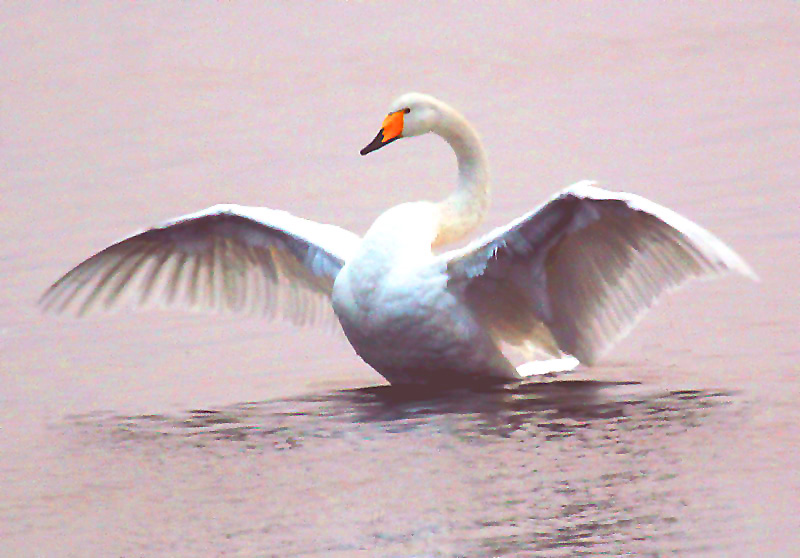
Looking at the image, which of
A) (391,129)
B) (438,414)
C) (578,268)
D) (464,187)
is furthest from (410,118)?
(438,414)

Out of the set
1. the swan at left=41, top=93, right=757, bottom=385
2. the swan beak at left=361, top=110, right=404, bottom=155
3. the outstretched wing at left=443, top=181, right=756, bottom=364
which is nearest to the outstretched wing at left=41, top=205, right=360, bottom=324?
the swan at left=41, top=93, right=757, bottom=385

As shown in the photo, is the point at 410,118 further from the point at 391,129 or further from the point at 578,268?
the point at 578,268

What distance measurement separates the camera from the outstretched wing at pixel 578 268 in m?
9.48

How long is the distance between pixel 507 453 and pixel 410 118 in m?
3.09

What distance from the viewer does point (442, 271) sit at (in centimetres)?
1024

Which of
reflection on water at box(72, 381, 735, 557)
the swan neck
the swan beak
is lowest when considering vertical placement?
reflection on water at box(72, 381, 735, 557)

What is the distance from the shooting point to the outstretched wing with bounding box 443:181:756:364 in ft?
31.1

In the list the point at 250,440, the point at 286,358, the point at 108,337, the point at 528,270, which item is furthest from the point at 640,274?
the point at 108,337

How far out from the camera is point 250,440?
9.91 metres

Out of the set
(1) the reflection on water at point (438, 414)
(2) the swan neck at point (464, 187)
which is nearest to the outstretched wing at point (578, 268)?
(1) the reflection on water at point (438, 414)

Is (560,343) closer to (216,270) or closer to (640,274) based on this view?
(640,274)

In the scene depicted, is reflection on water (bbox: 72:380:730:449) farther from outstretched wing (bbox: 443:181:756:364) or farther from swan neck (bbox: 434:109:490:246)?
swan neck (bbox: 434:109:490:246)

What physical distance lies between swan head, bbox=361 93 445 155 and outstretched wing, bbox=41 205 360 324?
65 centimetres

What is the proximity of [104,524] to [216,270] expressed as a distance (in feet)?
13.1
